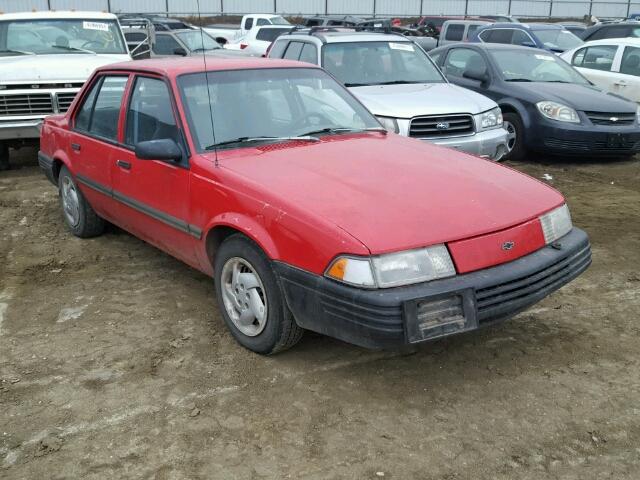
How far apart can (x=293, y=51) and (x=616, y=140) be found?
171 inches

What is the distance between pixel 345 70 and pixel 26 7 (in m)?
28.0

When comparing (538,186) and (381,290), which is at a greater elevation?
(538,186)

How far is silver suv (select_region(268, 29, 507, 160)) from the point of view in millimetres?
7328

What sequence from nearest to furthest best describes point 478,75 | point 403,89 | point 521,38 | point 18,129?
point 403,89, point 18,129, point 478,75, point 521,38

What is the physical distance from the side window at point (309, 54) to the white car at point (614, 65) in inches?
210

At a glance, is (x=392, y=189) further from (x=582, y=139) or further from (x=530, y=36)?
(x=530, y=36)

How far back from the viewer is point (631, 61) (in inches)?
424

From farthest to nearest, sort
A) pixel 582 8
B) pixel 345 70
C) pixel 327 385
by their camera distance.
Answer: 1. pixel 582 8
2. pixel 345 70
3. pixel 327 385

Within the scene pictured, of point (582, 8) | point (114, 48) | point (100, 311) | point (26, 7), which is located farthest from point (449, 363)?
point (582, 8)

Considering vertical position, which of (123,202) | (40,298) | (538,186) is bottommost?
(40,298)

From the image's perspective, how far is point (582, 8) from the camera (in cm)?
4006

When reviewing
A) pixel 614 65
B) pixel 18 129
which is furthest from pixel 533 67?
pixel 18 129

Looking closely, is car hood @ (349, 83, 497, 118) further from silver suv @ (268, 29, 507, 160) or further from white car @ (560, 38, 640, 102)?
white car @ (560, 38, 640, 102)

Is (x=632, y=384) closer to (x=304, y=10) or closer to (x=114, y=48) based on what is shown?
(x=114, y=48)
